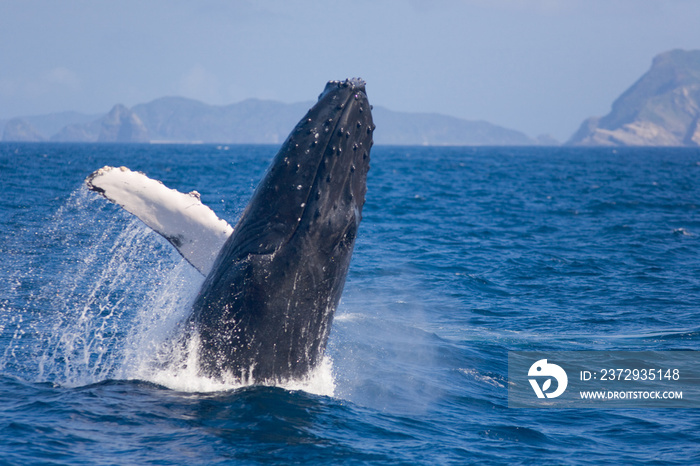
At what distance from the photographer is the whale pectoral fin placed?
23.6 feet

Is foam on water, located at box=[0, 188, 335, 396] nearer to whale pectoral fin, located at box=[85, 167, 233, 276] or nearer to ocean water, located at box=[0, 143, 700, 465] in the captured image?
ocean water, located at box=[0, 143, 700, 465]

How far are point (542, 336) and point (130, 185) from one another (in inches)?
333

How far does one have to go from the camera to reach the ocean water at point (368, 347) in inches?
281

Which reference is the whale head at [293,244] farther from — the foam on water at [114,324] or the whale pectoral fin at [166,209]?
the foam on water at [114,324]

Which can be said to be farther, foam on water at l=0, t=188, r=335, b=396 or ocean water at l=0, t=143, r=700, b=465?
foam on water at l=0, t=188, r=335, b=396

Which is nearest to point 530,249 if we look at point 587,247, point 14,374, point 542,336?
point 587,247
